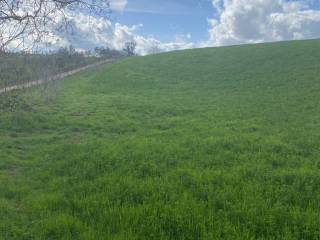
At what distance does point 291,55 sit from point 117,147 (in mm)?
35829

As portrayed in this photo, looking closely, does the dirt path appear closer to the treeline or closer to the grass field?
the treeline

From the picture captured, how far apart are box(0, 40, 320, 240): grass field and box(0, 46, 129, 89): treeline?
184 cm

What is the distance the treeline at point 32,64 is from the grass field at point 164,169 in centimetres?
184

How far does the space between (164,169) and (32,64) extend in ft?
35.8

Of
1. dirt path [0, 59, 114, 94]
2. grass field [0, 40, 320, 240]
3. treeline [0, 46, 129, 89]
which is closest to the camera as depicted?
grass field [0, 40, 320, 240]

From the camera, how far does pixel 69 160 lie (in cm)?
1265

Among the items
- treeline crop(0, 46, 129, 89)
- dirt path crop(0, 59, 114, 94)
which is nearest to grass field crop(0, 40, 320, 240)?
dirt path crop(0, 59, 114, 94)

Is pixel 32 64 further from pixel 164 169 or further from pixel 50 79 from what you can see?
pixel 164 169

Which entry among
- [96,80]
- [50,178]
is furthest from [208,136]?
[96,80]

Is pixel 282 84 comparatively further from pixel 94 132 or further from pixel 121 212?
pixel 121 212

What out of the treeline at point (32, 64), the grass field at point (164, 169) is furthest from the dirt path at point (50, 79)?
the grass field at point (164, 169)

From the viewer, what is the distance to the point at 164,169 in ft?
36.0

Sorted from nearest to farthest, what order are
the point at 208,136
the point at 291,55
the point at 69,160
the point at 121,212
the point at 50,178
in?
the point at 121,212, the point at 50,178, the point at 69,160, the point at 208,136, the point at 291,55

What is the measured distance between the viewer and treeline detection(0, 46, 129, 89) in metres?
13.9
